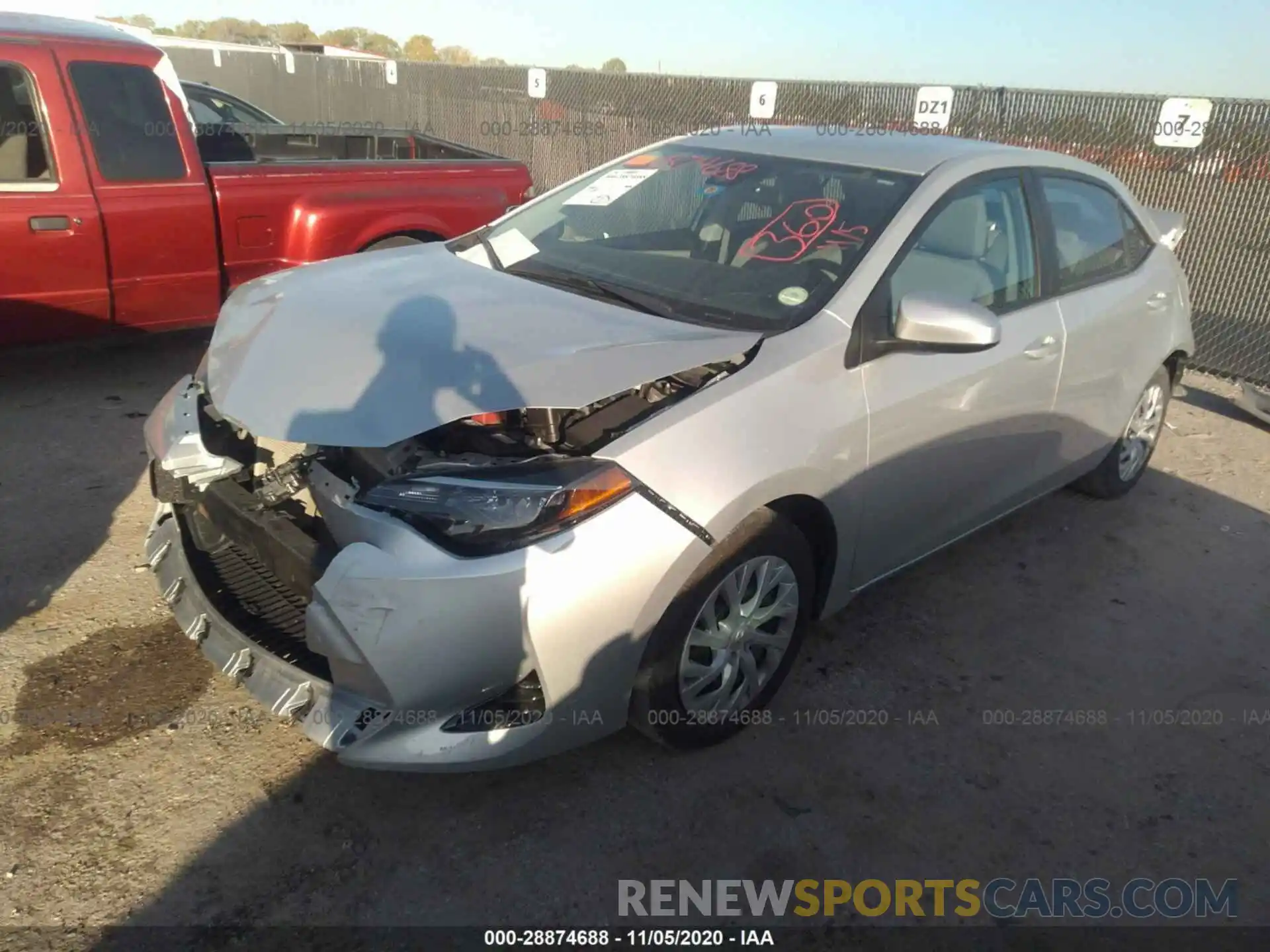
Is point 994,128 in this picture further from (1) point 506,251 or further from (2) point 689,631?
(2) point 689,631

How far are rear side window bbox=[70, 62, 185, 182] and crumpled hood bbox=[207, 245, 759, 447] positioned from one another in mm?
2543

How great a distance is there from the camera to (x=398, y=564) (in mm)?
2240

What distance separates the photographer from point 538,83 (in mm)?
12492

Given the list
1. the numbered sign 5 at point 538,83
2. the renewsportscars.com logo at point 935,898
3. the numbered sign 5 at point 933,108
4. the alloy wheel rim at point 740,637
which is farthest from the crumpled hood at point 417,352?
the numbered sign 5 at point 538,83

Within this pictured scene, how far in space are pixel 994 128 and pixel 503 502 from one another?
297 inches

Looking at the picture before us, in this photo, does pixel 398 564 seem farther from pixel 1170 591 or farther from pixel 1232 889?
pixel 1170 591

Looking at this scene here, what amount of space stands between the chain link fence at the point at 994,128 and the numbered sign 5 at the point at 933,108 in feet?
0.18

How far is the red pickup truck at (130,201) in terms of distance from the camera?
15.9 feet

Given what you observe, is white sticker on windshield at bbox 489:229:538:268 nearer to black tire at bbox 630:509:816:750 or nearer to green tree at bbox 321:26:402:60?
black tire at bbox 630:509:816:750

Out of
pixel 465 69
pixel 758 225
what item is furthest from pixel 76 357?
pixel 465 69

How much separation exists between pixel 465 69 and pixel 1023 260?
474 inches

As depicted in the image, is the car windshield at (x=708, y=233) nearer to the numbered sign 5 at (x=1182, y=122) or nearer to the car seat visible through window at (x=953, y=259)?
the car seat visible through window at (x=953, y=259)

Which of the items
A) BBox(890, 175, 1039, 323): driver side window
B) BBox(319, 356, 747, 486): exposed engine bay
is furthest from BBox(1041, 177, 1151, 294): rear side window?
BBox(319, 356, 747, 486): exposed engine bay

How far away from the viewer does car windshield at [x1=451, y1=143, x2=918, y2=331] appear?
10.0 ft
